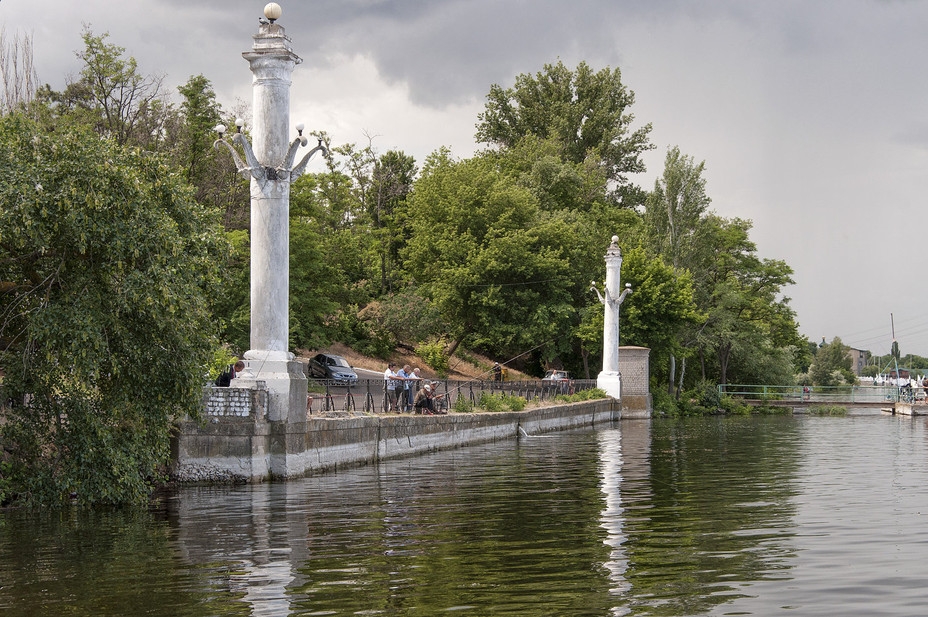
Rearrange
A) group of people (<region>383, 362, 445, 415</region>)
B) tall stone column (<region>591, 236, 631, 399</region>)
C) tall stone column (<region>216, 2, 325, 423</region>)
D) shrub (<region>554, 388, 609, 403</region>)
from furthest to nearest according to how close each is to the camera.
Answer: tall stone column (<region>591, 236, 631, 399</region>)
shrub (<region>554, 388, 609, 403</region>)
group of people (<region>383, 362, 445, 415</region>)
tall stone column (<region>216, 2, 325, 423</region>)

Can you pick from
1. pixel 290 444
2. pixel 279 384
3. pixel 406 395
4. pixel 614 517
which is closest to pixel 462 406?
pixel 406 395

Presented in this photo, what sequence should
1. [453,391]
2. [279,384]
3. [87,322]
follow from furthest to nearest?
[453,391] → [279,384] → [87,322]

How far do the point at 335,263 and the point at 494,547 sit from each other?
141 feet

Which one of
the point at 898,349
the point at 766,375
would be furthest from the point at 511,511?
the point at 898,349

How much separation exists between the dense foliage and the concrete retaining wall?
144 centimetres

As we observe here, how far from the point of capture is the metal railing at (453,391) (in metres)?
26.0

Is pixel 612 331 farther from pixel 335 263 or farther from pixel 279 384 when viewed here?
pixel 279 384

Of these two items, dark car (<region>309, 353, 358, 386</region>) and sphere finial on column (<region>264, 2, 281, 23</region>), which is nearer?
sphere finial on column (<region>264, 2, 281, 23</region>)

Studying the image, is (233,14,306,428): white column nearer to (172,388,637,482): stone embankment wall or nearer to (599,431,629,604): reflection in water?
(172,388,637,482): stone embankment wall

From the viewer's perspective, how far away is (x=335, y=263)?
173 ft

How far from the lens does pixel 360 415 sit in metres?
22.3

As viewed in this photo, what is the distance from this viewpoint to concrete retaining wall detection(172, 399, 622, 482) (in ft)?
56.4

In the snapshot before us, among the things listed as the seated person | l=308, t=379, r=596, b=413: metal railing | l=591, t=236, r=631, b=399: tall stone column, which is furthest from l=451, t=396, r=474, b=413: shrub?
l=591, t=236, r=631, b=399: tall stone column

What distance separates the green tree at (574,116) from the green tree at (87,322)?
61094 millimetres
